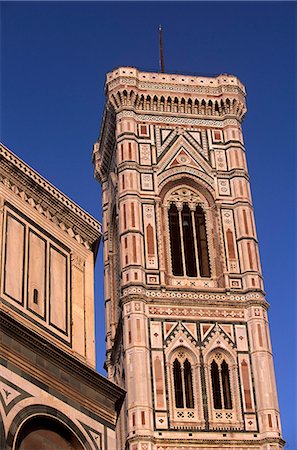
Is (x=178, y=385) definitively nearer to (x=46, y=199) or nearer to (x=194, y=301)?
(x=194, y=301)

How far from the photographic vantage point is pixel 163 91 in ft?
99.7

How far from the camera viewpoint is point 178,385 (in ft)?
79.4

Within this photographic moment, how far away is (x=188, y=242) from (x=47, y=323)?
18.5 meters

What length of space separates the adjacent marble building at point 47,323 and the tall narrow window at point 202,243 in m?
16.6

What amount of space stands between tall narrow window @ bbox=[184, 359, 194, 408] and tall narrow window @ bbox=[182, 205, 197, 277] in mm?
2936

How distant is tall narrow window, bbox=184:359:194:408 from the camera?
2390 centimetres

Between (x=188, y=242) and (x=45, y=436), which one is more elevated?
(x=188, y=242)

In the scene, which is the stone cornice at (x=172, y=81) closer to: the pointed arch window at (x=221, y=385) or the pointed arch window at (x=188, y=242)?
the pointed arch window at (x=188, y=242)

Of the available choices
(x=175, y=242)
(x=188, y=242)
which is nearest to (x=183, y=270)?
(x=175, y=242)

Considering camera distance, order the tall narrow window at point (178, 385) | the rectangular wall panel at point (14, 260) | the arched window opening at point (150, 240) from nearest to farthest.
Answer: the rectangular wall panel at point (14, 260), the tall narrow window at point (178, 385), the arched window opening at point (150, 240)

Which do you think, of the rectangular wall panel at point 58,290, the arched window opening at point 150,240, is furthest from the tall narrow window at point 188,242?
the rectangular wall panel at point 58,290

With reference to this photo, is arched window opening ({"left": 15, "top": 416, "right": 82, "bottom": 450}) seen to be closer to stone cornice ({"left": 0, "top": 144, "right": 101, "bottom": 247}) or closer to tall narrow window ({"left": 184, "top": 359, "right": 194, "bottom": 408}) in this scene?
stone cornice ({"left": 0, "top": 144, "right": 101, "bottom": 247})

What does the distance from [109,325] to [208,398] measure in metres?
5.15

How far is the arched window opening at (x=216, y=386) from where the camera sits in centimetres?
2402
